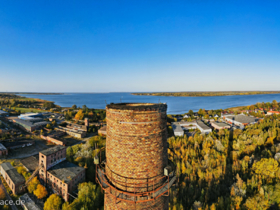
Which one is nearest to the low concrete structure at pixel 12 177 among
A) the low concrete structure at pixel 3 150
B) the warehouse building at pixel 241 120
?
the low concrete structure at pixel 3 150

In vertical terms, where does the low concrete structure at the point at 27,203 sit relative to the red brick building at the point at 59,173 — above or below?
below

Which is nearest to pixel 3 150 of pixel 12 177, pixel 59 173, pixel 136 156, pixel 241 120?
pixel 12 177

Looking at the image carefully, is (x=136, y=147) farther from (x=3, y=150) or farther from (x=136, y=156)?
(x=3, y=150)

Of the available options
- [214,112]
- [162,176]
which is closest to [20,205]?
[162,176]

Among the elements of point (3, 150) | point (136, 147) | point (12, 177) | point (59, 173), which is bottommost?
point (12, 177)

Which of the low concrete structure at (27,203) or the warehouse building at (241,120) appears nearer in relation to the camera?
the low concrete structure at (27,203)

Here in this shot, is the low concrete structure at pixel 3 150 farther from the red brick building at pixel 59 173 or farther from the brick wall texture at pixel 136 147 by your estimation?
the brick wall texture at pixel 136 147

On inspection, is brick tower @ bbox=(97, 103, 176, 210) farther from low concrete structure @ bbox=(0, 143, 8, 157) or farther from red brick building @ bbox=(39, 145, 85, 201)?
low concrete structure @ bbox=(0, 143, 8, 157)

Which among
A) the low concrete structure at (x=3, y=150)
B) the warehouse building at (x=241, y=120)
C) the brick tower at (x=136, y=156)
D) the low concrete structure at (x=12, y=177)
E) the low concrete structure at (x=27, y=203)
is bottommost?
the low concrete structure at (x=27, y=203)
